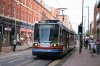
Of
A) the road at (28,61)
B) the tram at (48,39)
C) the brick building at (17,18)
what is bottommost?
the road at (28,61)

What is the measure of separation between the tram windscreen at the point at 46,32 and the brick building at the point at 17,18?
80.6 ft

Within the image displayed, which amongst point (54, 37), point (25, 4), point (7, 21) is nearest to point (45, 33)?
point (54, 37)

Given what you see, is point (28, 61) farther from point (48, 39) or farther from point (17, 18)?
point (17, 18)

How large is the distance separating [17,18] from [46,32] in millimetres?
35515

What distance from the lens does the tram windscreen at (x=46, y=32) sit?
83.7 feet

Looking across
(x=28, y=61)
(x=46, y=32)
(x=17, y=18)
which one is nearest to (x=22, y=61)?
(x=28, y=61)

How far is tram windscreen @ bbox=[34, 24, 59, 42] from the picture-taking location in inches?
1004

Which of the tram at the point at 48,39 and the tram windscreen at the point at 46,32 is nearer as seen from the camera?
the tram at the point at 48,39

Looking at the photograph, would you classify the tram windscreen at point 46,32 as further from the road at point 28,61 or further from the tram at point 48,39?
the road at point 28,61

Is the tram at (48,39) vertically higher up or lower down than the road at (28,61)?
higher up

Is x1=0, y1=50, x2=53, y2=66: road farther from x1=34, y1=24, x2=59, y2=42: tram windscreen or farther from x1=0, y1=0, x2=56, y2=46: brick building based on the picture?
x1=0, y1=0, x2=56, y2=46: brick building

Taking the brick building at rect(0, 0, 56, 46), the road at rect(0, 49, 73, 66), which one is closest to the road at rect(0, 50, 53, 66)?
the road at rect(0, 49, 73, 66)

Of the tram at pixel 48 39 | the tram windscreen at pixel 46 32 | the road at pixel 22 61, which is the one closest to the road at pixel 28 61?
the road at pixel 22 61

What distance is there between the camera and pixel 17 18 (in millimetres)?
60750
